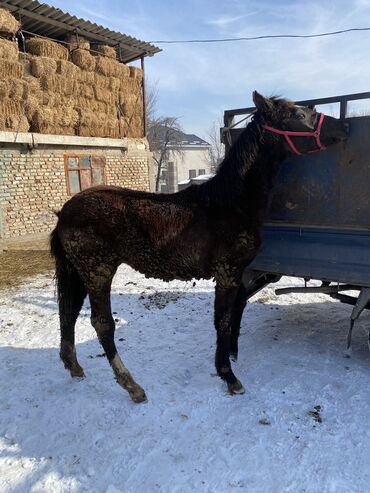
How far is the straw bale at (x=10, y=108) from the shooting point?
9641mm

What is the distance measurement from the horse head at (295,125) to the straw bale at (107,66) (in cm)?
1071

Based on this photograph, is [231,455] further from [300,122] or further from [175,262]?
[300,122]

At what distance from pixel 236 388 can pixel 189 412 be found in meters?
0.48

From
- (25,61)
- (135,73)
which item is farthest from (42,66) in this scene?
(135,73)

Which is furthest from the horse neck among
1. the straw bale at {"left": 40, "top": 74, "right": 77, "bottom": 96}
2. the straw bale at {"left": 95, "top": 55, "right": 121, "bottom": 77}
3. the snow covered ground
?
the straw bale at {"left": 95, "top": 55, "right": 121, "bottom": 77}

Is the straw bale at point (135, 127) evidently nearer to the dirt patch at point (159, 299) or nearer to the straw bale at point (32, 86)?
the straw bale at point (32, 86)

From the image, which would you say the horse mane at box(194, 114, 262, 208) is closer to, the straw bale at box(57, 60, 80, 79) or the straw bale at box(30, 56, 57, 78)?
A: the straw bale at box(30, 56, 57, 78)

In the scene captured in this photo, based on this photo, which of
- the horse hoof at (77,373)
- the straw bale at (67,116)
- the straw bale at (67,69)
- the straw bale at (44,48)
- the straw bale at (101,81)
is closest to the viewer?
the horse hoof at (77,373)

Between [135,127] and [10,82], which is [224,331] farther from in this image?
[135,127]

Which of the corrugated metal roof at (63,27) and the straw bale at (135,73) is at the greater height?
the corrugated metal roof at (63,27)

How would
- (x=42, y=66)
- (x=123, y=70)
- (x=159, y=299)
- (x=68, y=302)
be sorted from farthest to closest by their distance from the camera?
1. (x=123, y=70)
2. (x=42, y=66)
3. (x=159, y=299)
4. (x=68, y=302)

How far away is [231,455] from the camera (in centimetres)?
242

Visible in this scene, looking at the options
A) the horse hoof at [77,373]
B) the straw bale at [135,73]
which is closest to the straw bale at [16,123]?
→ the straw bale at [135,73]

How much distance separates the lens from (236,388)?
3129 mm
